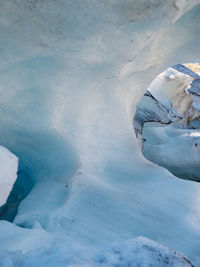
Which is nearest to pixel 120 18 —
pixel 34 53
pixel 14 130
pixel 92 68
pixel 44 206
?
pixel 92 68

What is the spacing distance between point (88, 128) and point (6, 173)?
0.62 meters

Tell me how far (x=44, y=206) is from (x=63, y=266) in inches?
24.0

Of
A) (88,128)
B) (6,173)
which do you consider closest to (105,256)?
(6,173)

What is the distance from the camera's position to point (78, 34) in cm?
119

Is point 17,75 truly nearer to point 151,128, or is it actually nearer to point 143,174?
point 143,174

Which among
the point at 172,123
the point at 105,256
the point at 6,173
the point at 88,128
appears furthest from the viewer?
the point at 172,123

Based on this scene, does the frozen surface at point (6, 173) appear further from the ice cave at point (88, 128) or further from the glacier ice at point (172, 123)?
the glacier ice at point (172, 123)

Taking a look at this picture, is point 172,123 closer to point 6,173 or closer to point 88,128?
point 88,128

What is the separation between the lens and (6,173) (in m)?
0.99

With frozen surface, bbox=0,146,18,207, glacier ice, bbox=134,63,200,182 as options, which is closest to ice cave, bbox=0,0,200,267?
frozen surface, bbox=0,146,18,207

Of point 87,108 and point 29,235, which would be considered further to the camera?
point 87,108

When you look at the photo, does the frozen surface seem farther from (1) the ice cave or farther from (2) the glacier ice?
(2) the glacier ice

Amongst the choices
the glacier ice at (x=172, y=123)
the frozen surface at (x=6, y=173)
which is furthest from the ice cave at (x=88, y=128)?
the glacier ice at (x=172, y=123)

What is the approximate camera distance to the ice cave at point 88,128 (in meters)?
1.08
